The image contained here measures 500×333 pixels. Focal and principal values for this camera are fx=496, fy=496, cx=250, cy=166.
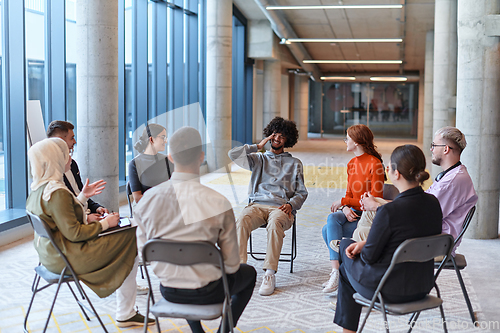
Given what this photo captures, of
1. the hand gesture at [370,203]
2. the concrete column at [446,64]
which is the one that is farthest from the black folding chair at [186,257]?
the concrete column at [446,64]

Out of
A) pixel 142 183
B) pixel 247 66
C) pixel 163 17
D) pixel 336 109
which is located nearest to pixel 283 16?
pixel 247 66

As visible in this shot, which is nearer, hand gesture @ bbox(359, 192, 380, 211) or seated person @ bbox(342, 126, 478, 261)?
hand gesture @ bbox(359, 192, 380, 211)

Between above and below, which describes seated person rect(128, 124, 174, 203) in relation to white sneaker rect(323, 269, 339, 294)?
above

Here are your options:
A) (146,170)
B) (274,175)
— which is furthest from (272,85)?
(146,170)

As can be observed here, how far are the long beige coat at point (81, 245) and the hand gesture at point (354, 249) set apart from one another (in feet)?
4.41

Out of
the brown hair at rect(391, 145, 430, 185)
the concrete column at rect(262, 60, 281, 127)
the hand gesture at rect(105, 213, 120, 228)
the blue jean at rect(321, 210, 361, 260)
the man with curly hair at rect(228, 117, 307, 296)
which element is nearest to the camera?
the brown hair at rect(391, 145, 430, 185)

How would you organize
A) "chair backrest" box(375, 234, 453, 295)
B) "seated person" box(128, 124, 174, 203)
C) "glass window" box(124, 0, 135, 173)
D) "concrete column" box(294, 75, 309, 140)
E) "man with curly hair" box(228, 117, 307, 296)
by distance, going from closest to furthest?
1. "chair backrest" box(375, 234, 453, 295)
2. "seated person" box(128, 124, 174, 203)
3. "man with curly hair" box(228, 117, 307, 296)
4. "glass window" box(124, 0, 135, 173)
5. "concrete column" box(294, 75, 309, 140)

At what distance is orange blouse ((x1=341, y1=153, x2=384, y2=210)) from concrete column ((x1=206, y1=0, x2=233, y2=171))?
7115 millimetres

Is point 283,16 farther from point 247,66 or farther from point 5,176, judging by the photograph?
point 5,176

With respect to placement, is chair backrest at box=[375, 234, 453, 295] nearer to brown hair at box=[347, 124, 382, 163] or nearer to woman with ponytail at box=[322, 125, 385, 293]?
woman with ponytail at box=[322, 125, 385, 293]

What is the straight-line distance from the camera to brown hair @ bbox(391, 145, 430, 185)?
2625 mm

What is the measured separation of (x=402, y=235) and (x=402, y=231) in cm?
2

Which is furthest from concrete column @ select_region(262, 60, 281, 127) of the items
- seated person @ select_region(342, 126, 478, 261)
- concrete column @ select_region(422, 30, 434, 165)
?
seated person @ select_region(342, 126, 478, 261)

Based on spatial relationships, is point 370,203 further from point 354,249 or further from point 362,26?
point 362,26
